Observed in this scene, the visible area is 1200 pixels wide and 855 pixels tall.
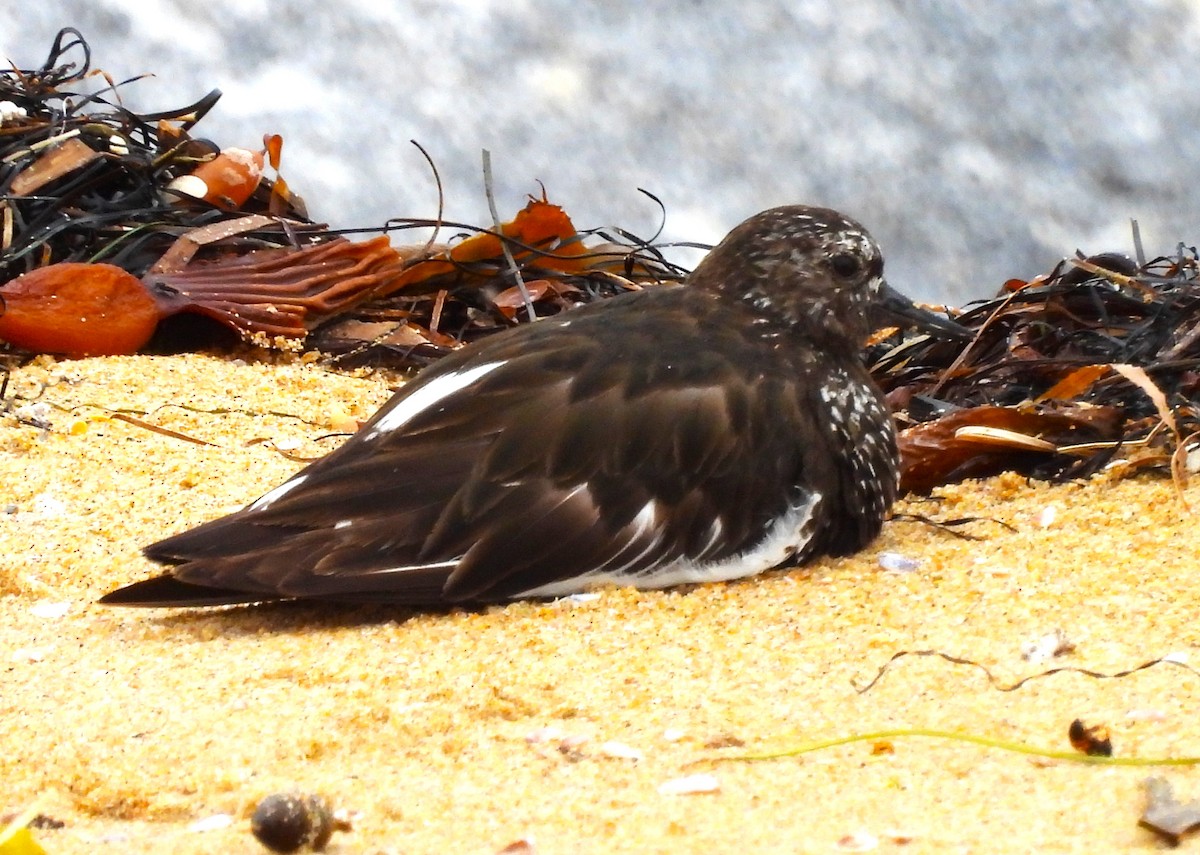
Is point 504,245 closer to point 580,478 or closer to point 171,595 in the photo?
point 580,478

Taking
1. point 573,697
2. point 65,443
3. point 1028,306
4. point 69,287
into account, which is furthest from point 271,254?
point 573,697

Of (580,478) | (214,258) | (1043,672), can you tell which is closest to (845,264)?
(580,478)

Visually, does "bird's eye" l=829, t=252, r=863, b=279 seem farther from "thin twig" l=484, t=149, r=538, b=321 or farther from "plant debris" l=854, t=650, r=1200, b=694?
"thin twig" l=484, t=149, r=538, b=321

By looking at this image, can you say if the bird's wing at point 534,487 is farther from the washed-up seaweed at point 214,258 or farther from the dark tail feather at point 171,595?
the washed-up seaweed at point 214,258

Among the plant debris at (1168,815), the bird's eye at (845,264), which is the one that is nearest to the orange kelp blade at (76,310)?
the bird's eye at (845,264)

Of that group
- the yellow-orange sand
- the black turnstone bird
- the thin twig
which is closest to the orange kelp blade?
the thin twig

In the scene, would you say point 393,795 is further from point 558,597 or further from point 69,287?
point 69,287
